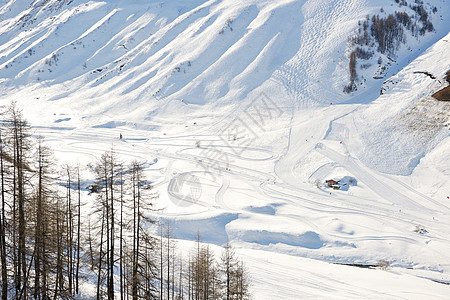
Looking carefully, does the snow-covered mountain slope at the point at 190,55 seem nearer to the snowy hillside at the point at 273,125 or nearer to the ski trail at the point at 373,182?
the snowy hillside at the point at 273,125

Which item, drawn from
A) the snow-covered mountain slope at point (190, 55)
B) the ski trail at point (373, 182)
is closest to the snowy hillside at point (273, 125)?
the ski trail at point (373, 182)

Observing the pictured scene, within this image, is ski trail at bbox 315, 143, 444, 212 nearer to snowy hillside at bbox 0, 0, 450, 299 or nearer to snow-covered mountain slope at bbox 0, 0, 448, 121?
snowy hillside at bbox 0, 0, 450, 299

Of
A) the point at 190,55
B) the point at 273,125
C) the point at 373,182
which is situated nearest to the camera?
the point at 373,182

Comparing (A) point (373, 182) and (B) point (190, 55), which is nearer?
(A) point (373, 182)

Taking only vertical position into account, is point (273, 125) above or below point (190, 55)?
below

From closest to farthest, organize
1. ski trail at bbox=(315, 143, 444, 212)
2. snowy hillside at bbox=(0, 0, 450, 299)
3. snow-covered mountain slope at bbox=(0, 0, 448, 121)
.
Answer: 1. snowy hillside at bbox=(0, 0, 450, 299)
2. ski trail at bbox=(315, 143, 444, 212)
3. snow-covered mountain slope at bbox=(0, 0, 448, 121)

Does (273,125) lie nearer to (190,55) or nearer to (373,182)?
(373,182)

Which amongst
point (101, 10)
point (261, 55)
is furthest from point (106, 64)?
point (261, 55)

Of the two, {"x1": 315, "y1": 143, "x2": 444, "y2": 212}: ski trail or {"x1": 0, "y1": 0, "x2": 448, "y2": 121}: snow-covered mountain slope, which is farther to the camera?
{"x1": 0, "y1": 0, "x2": 448, "y2": 121}: snow-covered mountain slope

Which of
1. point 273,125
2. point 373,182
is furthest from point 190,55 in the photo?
point 373,182

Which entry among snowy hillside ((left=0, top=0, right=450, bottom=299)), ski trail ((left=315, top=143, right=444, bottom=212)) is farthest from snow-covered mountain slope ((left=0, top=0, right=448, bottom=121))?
ski trail ((left=315, top=143, right=444, bottom=212))

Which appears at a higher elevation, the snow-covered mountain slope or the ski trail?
the snow-covered mountain slope
